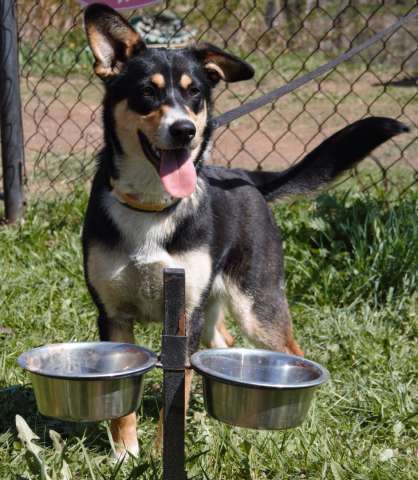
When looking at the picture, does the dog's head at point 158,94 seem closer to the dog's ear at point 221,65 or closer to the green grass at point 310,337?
the dog's ear at point 221,65

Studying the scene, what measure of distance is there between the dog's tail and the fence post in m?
1.77

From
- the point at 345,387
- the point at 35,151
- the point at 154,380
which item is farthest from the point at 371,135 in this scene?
the point at 35,151

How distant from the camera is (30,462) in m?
2.42

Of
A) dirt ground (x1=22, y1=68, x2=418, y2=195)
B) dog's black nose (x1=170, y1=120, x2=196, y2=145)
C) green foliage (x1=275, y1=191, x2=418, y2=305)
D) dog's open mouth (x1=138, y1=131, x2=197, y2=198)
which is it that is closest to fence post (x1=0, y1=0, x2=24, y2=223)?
dirt ground (x1=22, y1=68, x2=418, y2=195)

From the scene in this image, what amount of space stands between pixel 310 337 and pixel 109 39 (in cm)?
165

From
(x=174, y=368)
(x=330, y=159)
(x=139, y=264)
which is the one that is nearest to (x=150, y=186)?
(x=139, y=264)

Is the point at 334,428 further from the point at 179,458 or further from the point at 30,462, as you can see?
the point at 30,462

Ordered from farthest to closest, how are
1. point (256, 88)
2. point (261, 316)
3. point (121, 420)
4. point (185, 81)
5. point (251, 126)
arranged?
point (251, 126) → point (256, 88) → point (261, 316) → point (185, 81) → point (121, 420)

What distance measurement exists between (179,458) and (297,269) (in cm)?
208

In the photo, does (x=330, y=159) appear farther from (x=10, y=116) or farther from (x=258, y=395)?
(x=10, y=116)

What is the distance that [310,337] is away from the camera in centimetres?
378

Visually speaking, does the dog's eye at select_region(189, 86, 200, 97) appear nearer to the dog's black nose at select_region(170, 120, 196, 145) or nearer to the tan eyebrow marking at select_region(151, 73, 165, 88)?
the tan eyebrow marking at select_region(151, 73, 165, 88)

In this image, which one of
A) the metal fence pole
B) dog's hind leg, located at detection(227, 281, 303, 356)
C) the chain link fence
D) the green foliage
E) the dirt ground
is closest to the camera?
the metal fence pole

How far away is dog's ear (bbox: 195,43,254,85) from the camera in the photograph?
303 centimetres
